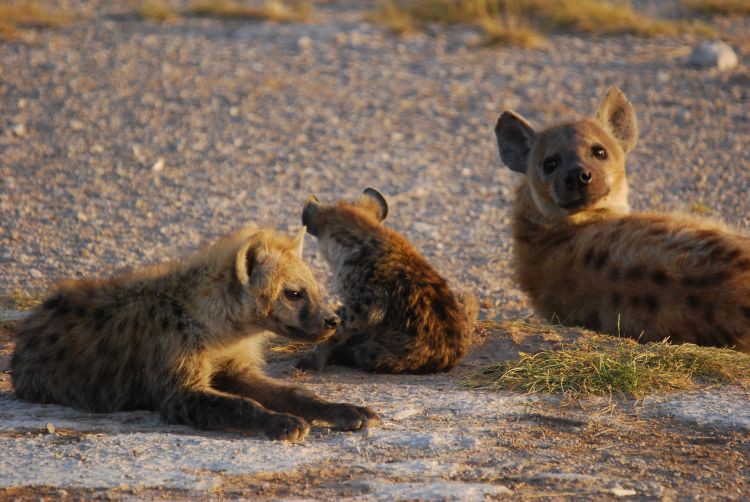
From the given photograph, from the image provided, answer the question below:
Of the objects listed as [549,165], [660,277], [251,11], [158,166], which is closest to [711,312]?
[660,277]

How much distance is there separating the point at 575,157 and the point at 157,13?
5929 mm

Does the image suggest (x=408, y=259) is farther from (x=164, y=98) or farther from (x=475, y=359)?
(x=164, y=98)

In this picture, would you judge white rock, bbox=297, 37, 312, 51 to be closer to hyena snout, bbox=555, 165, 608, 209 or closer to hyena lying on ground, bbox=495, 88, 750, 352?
hyena lying on ground, bbox=495, 88, 750, 352

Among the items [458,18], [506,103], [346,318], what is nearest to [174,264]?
[346,318]

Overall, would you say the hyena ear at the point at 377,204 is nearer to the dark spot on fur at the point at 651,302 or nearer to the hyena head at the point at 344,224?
the hyena head at the point at 344,224

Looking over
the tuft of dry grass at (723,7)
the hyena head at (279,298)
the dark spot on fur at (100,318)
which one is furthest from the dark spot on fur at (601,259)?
the tuft of dry grass at (723,7)

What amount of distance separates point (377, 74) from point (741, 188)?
114 inches

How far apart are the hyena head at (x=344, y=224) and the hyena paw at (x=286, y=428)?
1.15 m

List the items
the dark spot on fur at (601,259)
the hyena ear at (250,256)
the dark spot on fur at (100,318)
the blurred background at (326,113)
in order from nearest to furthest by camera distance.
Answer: the hyena ear at (250,256) < the dark spot on fur at (100,318) < the dark spot on fur at (601,259) < the blurred background at (326,113)

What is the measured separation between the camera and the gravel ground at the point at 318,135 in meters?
6.11

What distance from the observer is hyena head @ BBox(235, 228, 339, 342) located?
3.69 metres

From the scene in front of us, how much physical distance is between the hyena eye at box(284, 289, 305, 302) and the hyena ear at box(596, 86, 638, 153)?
7.32 feet

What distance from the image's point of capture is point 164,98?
8.43m

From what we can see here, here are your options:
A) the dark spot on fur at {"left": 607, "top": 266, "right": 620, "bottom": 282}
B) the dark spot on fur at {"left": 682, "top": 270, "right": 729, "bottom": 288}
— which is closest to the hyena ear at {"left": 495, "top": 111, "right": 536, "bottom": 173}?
the dark spot on fur at {"left": 607, "top": 266, "right": 620, "bottom": 282}
